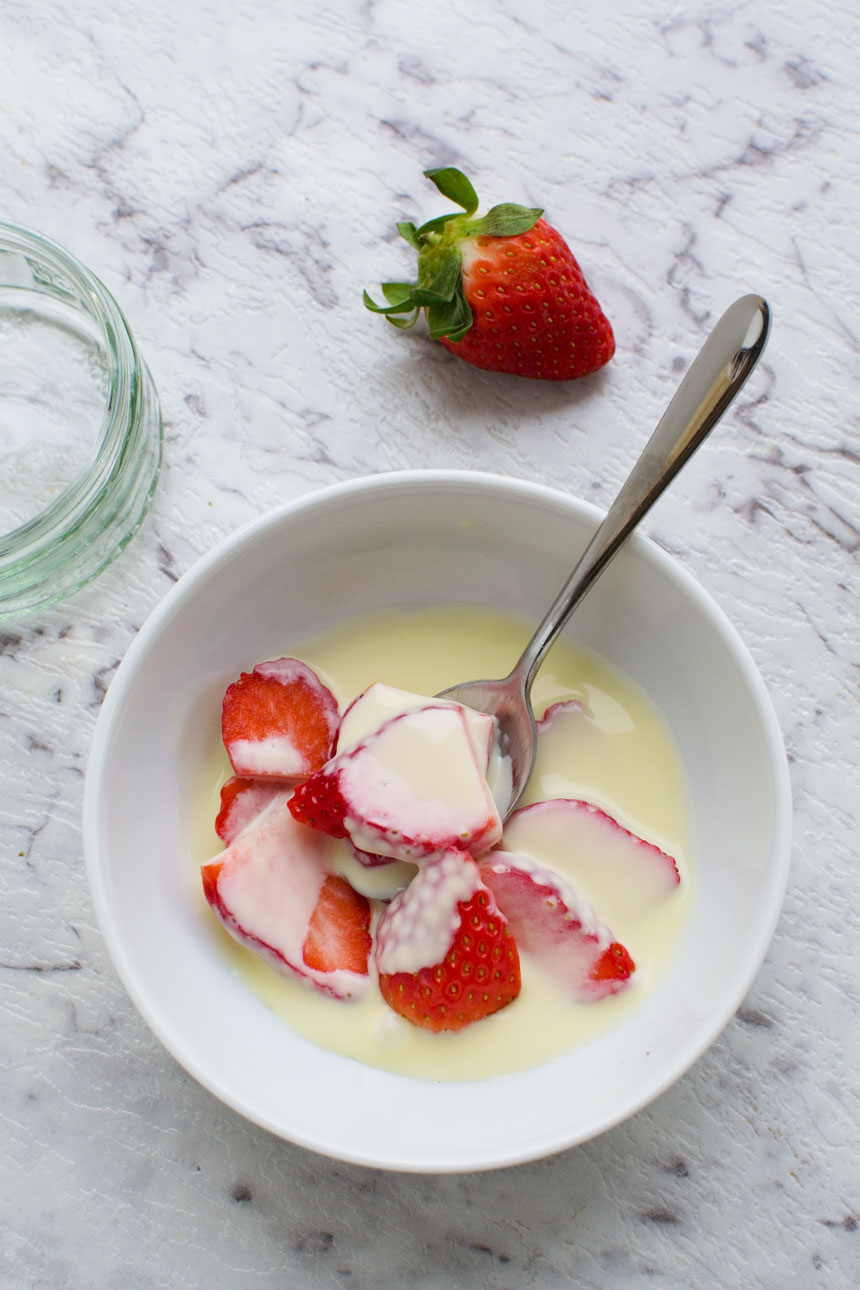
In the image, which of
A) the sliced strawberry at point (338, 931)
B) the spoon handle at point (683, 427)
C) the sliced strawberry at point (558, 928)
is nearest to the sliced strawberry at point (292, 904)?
the sliced strawberry at point (338, 931)

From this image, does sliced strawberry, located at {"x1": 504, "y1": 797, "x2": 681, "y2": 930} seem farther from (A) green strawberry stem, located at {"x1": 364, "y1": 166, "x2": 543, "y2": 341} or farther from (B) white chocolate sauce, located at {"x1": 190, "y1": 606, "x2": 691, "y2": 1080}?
(A) green strawberry stem, located at {"x1": 364, "y1": 166, "x2": 543, "y2": 341}

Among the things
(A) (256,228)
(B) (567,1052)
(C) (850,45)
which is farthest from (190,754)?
(C) (850,45)

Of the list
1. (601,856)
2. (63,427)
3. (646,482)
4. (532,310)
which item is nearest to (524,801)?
(601,856)

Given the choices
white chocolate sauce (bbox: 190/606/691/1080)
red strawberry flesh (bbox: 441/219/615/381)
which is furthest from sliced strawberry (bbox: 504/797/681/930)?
red strawberry flesh (bbox: 441/219/615/381)

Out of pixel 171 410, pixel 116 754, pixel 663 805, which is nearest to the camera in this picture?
pixel 116 754

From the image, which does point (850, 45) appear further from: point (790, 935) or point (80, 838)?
point (80, 838)

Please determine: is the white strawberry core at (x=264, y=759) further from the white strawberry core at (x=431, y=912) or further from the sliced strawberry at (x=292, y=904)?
the white strawberry core at (x=431, y=912)
